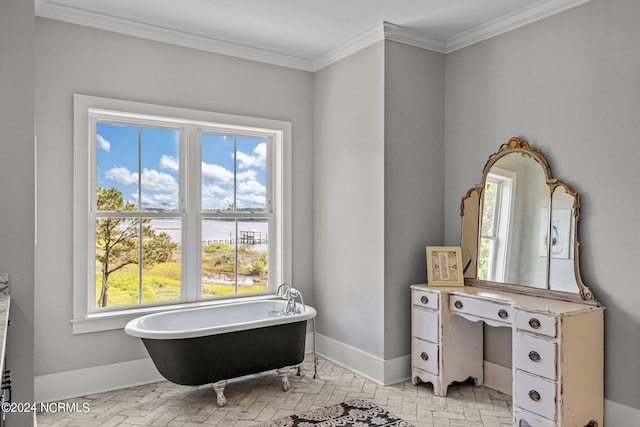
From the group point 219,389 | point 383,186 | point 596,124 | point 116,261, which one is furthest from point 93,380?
point 596,124

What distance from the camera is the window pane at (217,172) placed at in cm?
417

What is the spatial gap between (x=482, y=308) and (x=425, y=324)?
1.62 ft

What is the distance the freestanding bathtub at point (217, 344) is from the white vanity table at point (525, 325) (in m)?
0.99

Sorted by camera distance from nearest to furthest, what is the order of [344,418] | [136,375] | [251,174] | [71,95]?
[344,418] < [71,95] < [136,375] < [251,174]

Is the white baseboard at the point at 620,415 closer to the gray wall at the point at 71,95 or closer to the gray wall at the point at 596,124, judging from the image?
the gray wall at the point at 596,124

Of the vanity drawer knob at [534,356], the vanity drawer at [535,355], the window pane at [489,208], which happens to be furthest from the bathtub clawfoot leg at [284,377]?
the window pane at [489,208]

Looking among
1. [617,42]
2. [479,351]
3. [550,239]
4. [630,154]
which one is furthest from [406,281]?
[617,42]

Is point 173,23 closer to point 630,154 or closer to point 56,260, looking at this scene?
point 56,260

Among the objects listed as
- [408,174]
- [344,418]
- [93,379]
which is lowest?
[344,418]

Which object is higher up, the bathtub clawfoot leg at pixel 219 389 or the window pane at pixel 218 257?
the window pane at pixel 218 257

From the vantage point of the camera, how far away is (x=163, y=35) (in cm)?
379

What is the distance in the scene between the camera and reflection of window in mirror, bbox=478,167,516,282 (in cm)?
352

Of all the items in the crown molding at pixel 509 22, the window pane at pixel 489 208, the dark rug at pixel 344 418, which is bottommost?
the dark rug at pixel 344 418

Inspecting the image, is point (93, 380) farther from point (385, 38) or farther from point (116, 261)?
point (385, 38)
